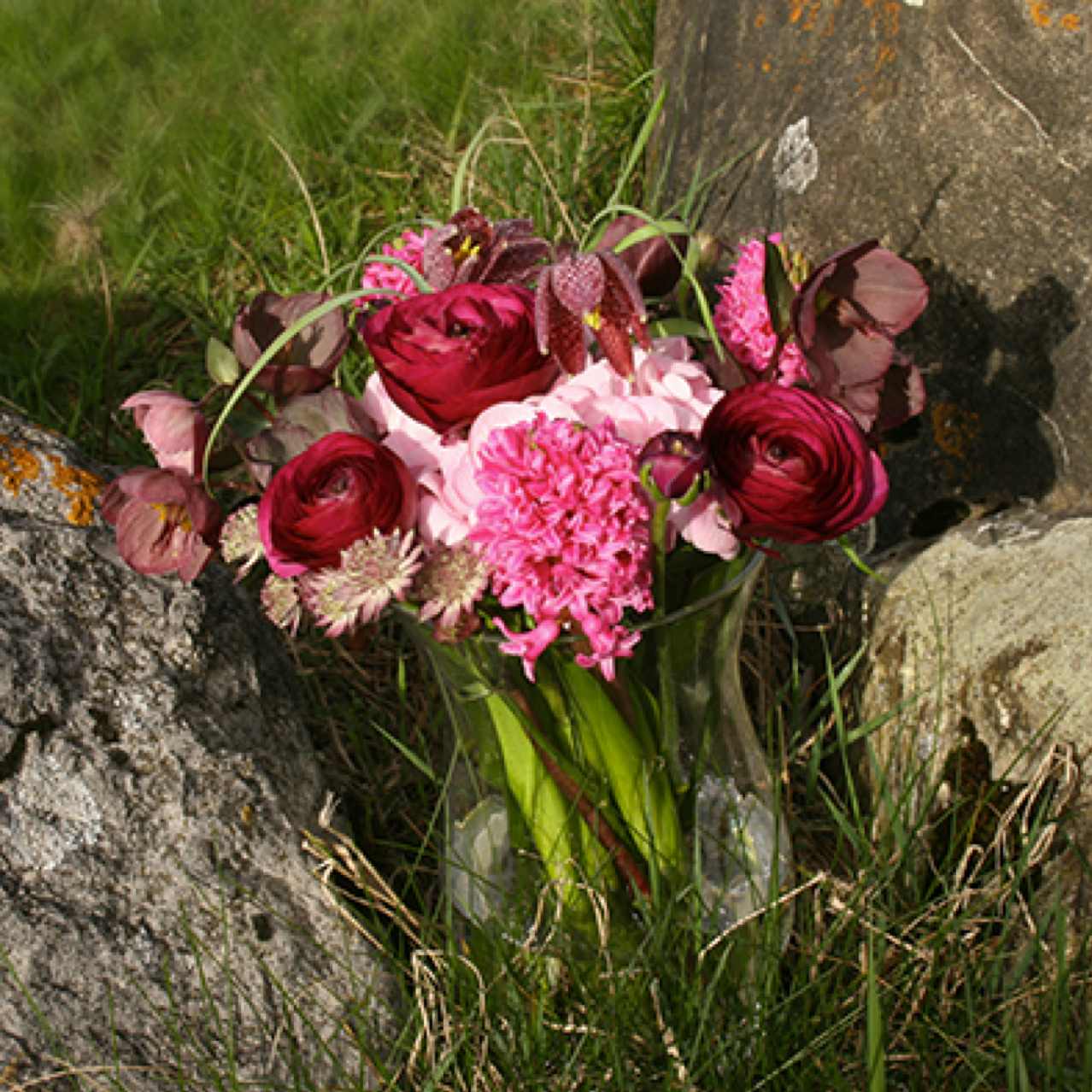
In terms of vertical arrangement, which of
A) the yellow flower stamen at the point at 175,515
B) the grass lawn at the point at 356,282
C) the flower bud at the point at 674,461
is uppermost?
the flower bud at the point at 674,461

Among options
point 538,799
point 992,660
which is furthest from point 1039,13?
point 538,799

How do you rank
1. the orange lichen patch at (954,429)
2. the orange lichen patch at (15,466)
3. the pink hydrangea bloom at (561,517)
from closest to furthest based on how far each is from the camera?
1. the pink hydrangea bloom at (561,517)
2. the orange lichen patch at (15,466)
3. the orange lichen patch at (954,429)

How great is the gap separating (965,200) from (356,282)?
4.66ft

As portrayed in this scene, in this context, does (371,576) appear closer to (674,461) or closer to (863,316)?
(674,461)

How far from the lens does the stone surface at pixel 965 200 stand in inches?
76.7

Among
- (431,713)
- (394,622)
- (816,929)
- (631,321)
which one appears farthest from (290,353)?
(394,622)

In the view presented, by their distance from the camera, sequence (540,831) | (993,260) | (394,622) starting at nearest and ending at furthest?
(540,831) → (993,260) → (394,622)

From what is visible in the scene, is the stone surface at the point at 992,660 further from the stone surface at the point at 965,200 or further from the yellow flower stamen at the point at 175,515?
the yellow flower stamen at the point at 175,515

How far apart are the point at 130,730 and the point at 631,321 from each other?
2.73ft

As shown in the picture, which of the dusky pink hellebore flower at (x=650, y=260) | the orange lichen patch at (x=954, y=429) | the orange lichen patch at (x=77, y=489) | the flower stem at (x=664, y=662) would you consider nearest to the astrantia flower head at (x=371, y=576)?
the flower stem at (x=664, y=662)

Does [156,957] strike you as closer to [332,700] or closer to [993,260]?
[332,700]

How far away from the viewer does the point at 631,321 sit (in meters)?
1.24

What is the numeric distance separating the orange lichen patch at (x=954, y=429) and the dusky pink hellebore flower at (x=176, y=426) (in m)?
1.21

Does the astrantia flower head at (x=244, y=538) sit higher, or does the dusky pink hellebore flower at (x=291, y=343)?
the dusky pink hellebore flower at (x=291, y=343)
